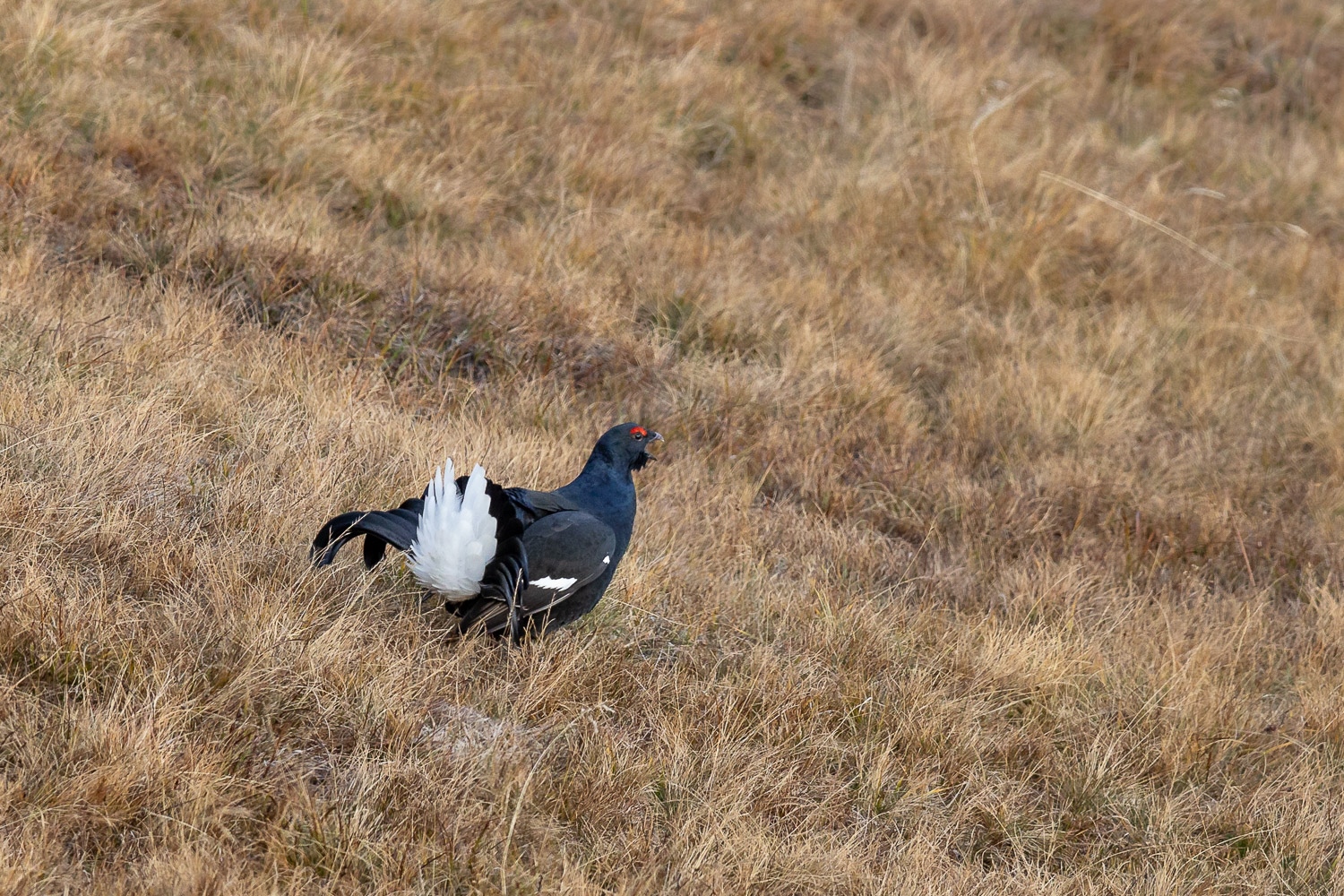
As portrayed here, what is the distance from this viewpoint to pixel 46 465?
11.7ft

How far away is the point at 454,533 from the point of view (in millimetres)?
3229

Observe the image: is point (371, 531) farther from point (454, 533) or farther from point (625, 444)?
point (625, 444)

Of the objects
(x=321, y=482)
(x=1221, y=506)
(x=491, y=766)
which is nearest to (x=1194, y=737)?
(x=1221, y=506)

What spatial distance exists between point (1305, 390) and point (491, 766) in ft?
17.4

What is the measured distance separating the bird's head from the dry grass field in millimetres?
417

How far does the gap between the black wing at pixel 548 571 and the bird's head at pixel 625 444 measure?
37 cm

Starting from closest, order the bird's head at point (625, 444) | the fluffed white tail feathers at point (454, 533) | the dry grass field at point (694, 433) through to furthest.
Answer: the dry grass field at point (694, 433)
the fluffed white tail feathers at point (454, 533)
the bird's head at point (625, 444)

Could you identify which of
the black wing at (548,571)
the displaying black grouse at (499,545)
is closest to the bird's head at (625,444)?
the displaying black grouse at (499,545)

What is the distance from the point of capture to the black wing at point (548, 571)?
3404 millimetres

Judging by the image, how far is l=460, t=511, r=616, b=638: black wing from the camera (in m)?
3.40

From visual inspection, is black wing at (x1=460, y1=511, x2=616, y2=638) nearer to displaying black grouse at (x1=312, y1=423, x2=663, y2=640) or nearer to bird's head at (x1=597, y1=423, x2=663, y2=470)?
displaying black grouse at (x1=312, y1=423, x2=663, y2=640)

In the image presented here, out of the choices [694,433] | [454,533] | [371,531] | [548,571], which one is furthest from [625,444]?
[694,433]

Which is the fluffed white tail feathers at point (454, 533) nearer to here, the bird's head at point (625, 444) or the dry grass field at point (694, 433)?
the dry grass field at point (694, 433)

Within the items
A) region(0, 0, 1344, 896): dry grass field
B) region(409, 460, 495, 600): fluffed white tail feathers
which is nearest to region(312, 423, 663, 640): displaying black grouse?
region(409, 460, 495, 600): fluffed white tail feathers
